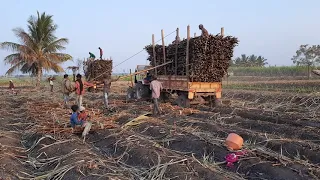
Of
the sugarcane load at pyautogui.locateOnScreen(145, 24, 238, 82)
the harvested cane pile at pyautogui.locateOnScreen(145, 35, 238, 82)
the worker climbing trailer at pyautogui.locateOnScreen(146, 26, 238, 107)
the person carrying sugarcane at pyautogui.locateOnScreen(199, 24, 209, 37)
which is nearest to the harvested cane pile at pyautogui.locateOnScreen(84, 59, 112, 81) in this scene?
the worker climbing trailer at pyautogui.locateOnScreen(146, 26, 238, 107)

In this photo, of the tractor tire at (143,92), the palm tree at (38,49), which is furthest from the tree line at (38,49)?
the tractor tire at (143,92)

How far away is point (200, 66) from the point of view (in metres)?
13.1

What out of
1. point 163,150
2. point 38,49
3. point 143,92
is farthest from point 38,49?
point 163,150

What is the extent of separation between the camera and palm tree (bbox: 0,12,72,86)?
1245 inches

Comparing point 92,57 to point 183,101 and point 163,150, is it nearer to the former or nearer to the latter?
point 183,101

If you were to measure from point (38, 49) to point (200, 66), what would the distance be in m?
22.9

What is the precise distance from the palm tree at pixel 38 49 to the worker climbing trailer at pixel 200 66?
2073 cm

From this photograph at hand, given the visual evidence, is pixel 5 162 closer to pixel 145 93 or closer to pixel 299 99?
pixel 145 93

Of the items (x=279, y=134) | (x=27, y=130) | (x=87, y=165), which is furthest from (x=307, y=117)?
(x=27, y=130)

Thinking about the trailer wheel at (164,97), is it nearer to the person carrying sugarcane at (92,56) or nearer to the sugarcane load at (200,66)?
the sugarcane load at (200,66)

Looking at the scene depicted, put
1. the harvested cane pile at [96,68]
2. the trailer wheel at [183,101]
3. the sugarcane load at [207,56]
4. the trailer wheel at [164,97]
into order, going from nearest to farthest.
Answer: the sugarcane load at [207,56], the trailer wheel at [183,101], the trailer wheel at [164,97], the harvested cane pile at [96,68]

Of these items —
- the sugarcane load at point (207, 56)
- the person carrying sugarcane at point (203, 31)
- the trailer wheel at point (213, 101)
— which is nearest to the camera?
the person carrying sugarcane at point (203, 31)

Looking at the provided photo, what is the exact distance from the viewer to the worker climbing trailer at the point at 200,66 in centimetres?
1311

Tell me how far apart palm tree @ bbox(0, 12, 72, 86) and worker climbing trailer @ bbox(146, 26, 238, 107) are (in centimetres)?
2073
